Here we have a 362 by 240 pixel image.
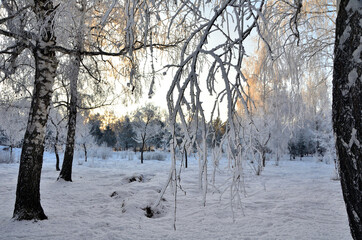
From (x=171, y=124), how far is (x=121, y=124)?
35609mm

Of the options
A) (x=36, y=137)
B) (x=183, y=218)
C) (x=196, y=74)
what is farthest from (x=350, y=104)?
(x=36, y=137)

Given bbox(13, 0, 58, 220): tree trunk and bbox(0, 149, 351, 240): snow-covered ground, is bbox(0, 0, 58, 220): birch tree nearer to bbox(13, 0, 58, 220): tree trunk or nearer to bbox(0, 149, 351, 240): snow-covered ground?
bbox(13, 0, 58, 220): tree trunk

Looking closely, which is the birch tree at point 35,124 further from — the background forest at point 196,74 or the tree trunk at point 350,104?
the tree trunk at point 350,104

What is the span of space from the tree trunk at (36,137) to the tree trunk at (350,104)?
3336 millimetres

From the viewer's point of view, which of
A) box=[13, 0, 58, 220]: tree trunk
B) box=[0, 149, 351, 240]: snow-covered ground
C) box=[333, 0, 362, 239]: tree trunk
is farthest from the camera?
box=[13, 0, 58, 220]: tree trunk

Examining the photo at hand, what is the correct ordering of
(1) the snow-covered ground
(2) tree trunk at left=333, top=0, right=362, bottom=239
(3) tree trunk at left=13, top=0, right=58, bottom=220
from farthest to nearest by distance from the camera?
(3) tree trunk at left=13, top=0, right=58, bottom=220 → (1) the snow-covered ground → (2) tree trunk at left=333, top=0, right=362, bottom=239

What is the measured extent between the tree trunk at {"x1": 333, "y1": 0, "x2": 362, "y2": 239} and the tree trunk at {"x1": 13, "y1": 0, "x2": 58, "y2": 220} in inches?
131

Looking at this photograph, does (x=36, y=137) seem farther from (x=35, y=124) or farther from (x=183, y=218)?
(x=183, y=218)

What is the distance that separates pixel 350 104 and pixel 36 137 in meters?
3.60

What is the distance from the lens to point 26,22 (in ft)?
11.7

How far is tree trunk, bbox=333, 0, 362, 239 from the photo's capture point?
1044mm

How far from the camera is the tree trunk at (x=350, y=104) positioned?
41.1 inches

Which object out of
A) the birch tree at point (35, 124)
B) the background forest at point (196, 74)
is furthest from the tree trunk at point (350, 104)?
the birch tree at point (35, 124)

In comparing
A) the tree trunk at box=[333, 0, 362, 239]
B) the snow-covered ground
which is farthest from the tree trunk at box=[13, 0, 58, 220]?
the tree trunk at box=[333, 0, 362, 239]
